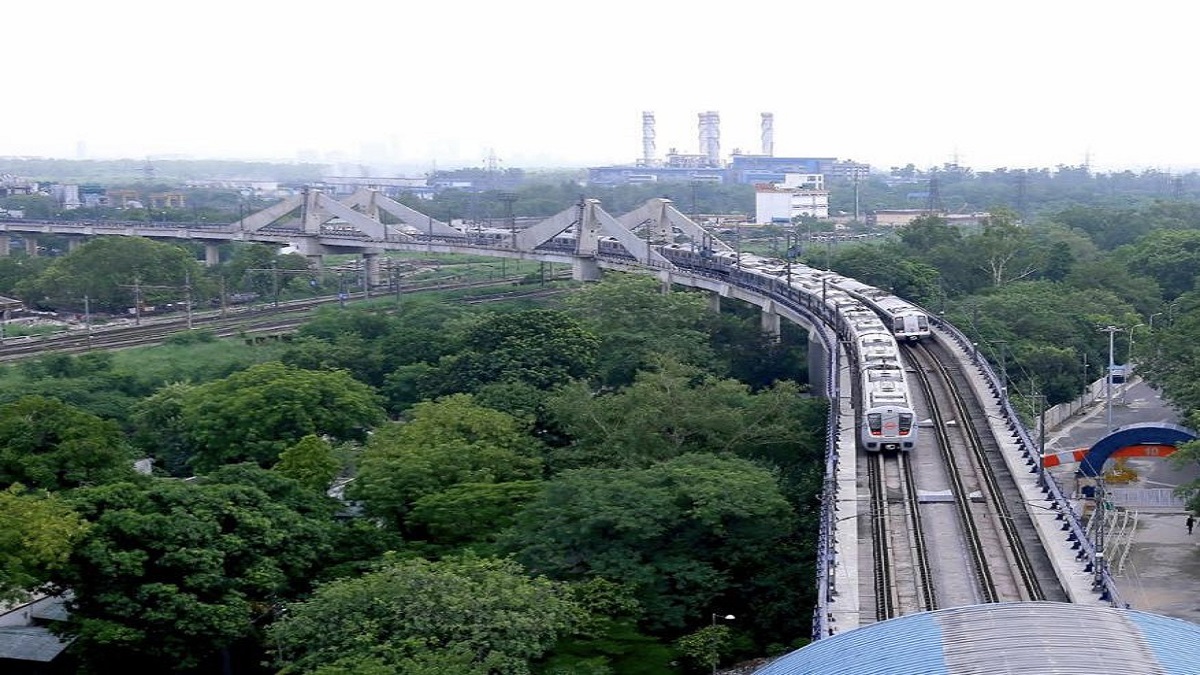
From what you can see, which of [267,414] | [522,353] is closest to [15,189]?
[522,353]

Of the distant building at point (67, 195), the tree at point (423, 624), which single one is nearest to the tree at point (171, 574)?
the tree at point (423, 624)

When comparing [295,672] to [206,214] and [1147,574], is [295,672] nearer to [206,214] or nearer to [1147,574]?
[1147,574]

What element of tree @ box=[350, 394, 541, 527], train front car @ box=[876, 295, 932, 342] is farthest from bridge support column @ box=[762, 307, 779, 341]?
tree @ box=[350, 394, 541, 527]

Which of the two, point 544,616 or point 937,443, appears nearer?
point 544,616

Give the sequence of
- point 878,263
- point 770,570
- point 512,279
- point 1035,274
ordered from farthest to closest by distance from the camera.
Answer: point 512,279, point 1035,274, point 878,263, point 770,570

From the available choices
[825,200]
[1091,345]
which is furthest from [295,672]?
[825,200]

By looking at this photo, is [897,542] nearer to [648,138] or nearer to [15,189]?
[15,189]

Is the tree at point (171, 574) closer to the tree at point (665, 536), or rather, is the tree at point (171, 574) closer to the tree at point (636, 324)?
the tree at point (665, 536)
